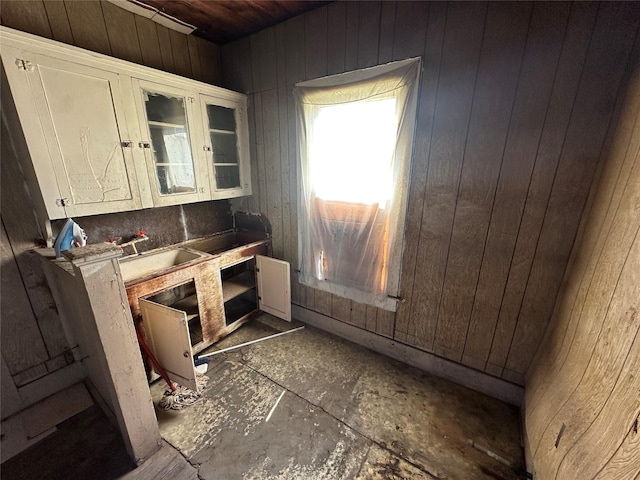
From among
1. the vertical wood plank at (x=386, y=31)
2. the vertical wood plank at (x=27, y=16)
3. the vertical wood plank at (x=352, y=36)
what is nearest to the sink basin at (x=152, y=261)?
the vertical wood plank at (x=27, y=16)

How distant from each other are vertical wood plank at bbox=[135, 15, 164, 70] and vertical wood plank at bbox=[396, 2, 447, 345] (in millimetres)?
2012

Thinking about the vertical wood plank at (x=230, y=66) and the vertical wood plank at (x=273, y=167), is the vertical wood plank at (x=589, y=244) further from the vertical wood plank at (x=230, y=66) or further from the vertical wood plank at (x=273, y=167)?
the vertical wood plank at (x=230, y=66)

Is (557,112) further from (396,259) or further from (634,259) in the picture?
(396,259)

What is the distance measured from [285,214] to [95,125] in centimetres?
144

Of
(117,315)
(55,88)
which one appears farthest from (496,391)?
(55,88)

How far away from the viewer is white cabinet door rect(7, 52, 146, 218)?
1341mm

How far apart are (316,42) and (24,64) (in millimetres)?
1703

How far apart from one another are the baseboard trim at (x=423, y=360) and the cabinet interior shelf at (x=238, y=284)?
23.6 inches

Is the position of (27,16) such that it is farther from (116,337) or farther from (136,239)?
(116,337)

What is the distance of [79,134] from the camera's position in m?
1.49

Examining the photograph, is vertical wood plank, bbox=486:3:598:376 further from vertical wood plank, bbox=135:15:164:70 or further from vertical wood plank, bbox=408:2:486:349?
vertical wood plank, bbox=135:15:164:70

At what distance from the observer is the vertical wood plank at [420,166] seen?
1527 millimetres

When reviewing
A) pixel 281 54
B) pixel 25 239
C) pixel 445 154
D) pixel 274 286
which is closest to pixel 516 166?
pixel 445 154

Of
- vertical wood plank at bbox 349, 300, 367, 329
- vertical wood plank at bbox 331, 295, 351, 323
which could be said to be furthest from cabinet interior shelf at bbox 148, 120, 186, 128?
vertical wood plank at bbox 349, 300, 367, 329
